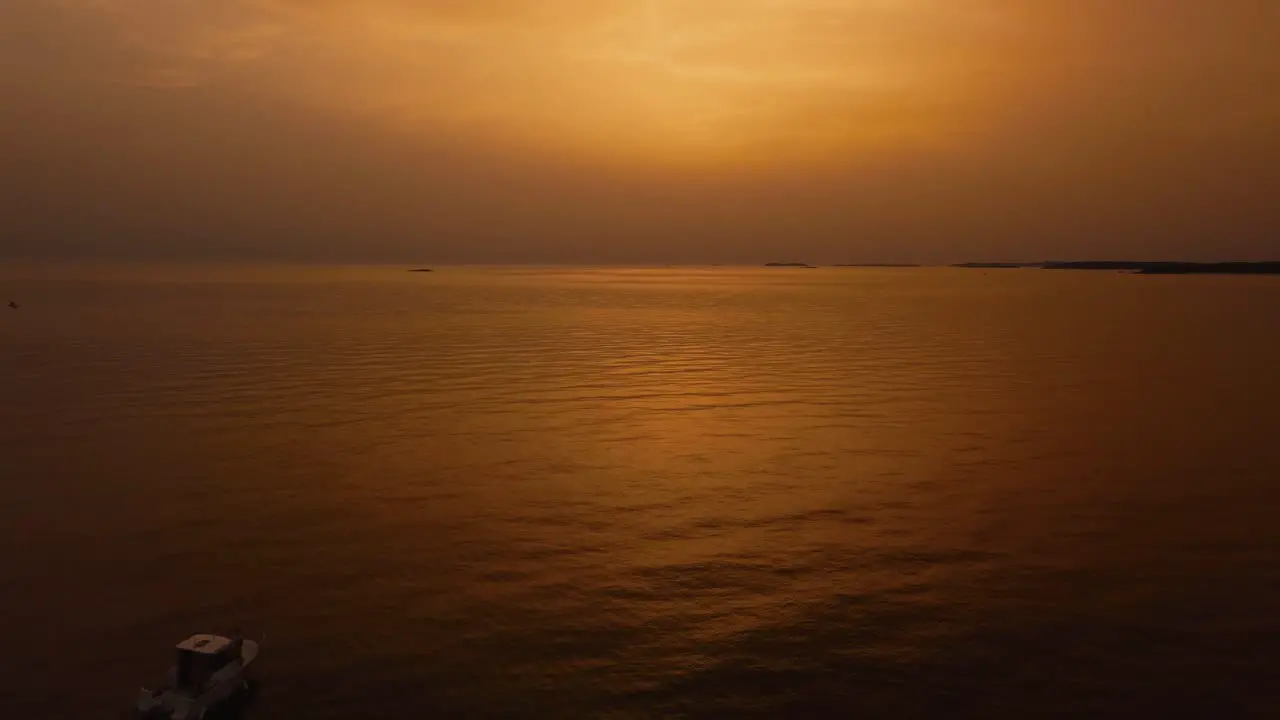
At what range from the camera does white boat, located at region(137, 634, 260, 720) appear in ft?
52.4

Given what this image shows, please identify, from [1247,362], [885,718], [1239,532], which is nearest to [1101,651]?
[885,718]

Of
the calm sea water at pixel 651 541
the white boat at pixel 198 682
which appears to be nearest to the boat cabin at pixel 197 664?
the white boat at pixel 198 682

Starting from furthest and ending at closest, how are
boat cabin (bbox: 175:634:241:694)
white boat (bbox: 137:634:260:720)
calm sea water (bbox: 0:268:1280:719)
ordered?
calm sea water (bbox: 0:268:1280:719) → boat cabin (bbox: 175:634:241:694) → white boat (bbox: 137:634:260:720)

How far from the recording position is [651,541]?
2536 cm

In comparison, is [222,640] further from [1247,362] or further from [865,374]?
[1247,362]

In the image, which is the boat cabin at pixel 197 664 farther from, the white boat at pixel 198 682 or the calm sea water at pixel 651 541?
the calm sea water at pixel 651 541

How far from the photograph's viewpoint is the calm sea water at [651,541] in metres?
17.5

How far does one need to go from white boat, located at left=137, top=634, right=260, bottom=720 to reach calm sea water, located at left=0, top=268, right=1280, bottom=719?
0.77 m

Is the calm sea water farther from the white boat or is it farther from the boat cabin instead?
the boat cabin

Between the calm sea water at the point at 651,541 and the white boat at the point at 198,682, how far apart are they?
77 cm

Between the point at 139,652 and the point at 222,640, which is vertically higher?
the point at 222,640

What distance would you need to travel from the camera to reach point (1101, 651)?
18656mm

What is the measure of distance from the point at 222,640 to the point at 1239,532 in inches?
1127

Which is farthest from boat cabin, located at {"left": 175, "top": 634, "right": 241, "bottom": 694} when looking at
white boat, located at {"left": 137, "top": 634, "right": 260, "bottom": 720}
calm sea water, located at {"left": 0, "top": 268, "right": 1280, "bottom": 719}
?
calm sea water, located at {"left": 0, "top": 268, "right": 1280, "bottom": 719}
